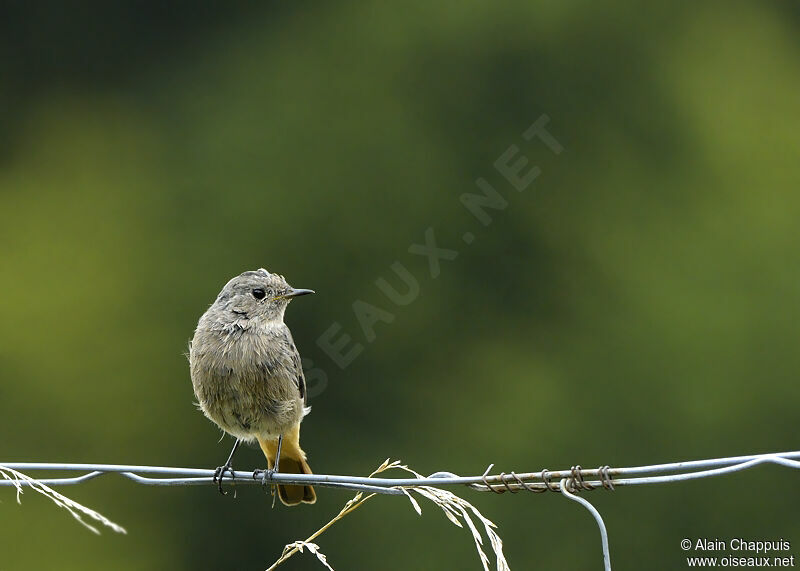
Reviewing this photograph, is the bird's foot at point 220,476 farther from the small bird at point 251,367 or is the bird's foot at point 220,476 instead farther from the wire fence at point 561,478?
the small bird at point 251,367

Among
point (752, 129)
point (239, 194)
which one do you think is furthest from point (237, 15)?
point (752, 129)

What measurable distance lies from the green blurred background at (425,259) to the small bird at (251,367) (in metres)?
3.97

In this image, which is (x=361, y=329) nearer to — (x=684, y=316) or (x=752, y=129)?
(x=684, y=316)

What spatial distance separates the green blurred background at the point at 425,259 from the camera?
1012cm

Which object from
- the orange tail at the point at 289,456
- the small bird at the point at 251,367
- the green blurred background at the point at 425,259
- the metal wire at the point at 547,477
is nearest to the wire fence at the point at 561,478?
the metal wire at the point at 547,477

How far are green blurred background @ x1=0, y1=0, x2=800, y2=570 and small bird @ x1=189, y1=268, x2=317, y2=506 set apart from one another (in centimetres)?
397

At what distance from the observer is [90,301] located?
1139cm

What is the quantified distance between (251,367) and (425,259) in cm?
630

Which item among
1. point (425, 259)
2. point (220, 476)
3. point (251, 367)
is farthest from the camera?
point (425, 259)

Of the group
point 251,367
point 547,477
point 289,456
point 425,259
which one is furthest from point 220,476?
point 425,259

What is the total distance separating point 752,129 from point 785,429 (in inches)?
137

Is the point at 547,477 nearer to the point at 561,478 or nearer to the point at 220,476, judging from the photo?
the point at 561,478

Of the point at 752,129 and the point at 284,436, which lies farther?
the point at 752,129

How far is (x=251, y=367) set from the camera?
513cm
